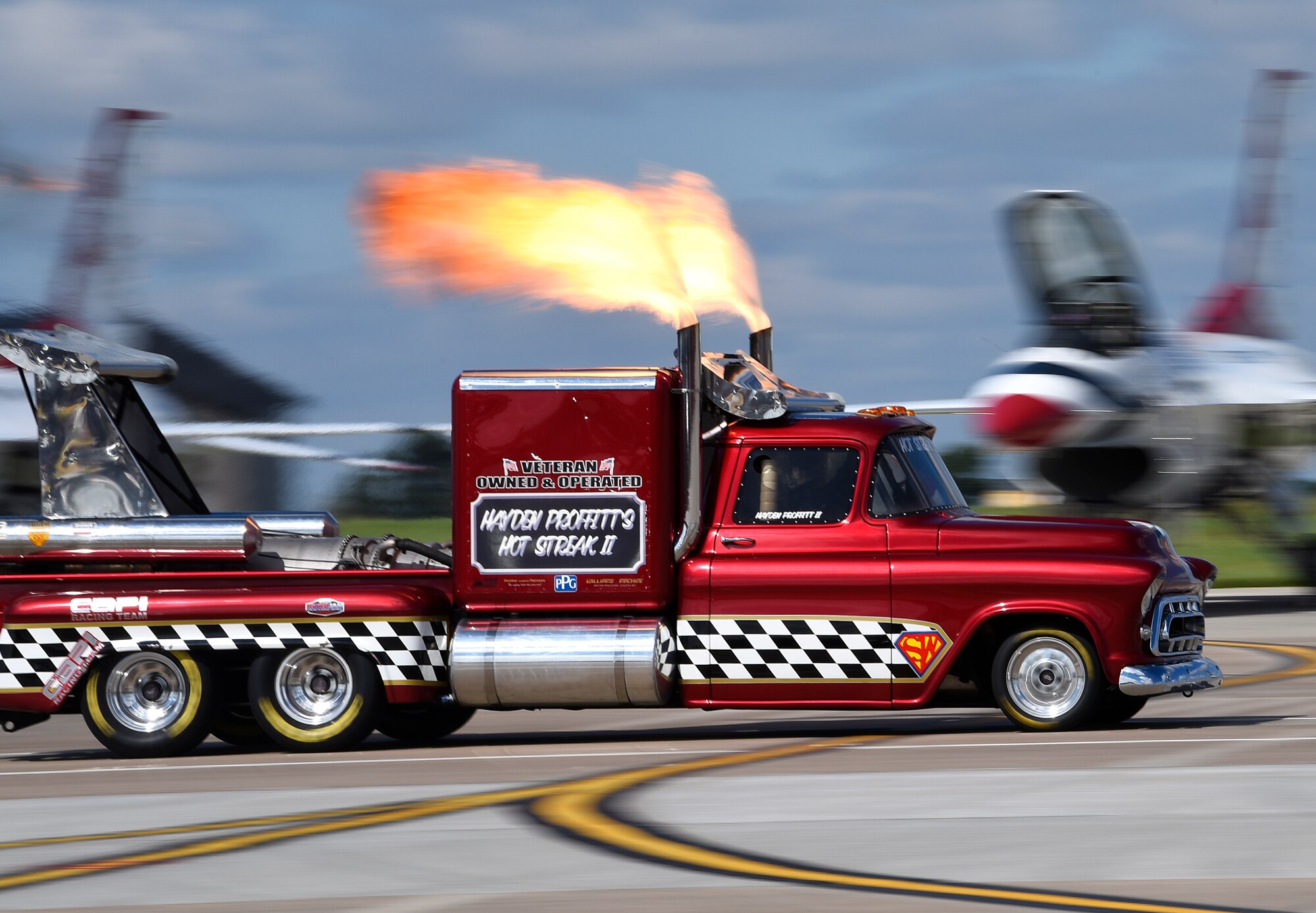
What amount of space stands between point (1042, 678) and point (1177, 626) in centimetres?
101

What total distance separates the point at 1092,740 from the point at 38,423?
774cm

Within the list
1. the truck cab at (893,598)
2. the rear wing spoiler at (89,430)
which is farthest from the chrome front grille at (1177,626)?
the rear wing spoiler at (89,430)

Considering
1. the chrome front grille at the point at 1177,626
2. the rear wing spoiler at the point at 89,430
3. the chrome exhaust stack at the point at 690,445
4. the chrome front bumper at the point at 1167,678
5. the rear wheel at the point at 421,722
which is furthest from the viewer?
the rear wing spoiler at the point at 89,430

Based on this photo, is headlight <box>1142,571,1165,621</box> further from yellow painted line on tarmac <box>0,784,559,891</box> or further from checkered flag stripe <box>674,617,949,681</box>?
yellow painted line on tarmac <box>0,784,559,891</box>

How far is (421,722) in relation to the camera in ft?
41.4

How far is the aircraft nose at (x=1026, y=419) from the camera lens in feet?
98.7

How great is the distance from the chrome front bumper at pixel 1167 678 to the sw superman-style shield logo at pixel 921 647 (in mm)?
1140

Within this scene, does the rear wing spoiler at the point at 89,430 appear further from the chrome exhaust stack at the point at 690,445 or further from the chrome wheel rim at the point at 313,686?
the chrome exhaust stack at the point at 690,445

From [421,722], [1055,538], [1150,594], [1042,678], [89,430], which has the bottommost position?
[421,722]

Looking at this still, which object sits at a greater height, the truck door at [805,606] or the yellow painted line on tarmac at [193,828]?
the truck door at [805,606]

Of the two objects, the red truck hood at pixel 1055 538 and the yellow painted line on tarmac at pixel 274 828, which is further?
the red truck hood at pixel 1055 538

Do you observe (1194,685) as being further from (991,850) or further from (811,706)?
(991,850)

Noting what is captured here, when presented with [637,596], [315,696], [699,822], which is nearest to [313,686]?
[315,696]

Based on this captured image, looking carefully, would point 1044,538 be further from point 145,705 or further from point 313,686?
point 145,705
